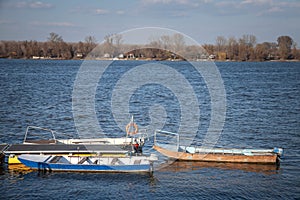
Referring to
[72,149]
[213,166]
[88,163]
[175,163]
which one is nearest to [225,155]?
[213,166]

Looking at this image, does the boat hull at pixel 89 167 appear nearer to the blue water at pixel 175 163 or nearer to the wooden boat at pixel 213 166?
the blue water at pixel 175 163

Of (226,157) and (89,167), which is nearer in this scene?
(89,167)

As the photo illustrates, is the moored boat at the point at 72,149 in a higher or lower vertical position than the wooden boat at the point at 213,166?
higher

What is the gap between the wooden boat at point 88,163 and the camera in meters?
24.6

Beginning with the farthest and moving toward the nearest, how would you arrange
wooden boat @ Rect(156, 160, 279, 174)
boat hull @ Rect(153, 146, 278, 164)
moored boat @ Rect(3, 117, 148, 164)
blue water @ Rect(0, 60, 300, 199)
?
boat hull @ Rect(153, 146, 278, 164) < moored boat @ Rect(3, 117, 148, 164) < wooden boat @ Rect(156, 160, 279, 174) < blue water @ Rect(0, 60, 300, 199)

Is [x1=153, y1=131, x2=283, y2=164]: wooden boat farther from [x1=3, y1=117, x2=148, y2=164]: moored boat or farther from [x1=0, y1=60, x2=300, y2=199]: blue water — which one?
[x1=3, y1=117, x2=148, y2=164]: moored boat

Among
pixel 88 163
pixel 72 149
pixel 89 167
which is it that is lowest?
pixel 89 167

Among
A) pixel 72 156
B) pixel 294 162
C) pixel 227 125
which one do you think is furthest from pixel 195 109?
pixel 72 156

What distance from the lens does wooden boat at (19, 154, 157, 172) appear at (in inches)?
970

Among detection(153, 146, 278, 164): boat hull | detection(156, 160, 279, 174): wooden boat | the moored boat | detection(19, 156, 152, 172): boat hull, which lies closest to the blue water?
detection(156, 160, 279, 174): wooden boat

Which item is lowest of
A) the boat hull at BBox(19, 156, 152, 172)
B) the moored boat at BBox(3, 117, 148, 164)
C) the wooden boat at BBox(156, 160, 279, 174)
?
the wooden boat at BBox(156, 160, 279, 174)

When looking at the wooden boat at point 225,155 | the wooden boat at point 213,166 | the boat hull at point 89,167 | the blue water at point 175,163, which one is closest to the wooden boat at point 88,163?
the boat hull at point 89,167

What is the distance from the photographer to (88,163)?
25.0 meters

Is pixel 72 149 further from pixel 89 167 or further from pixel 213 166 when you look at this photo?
pixel 213 166
